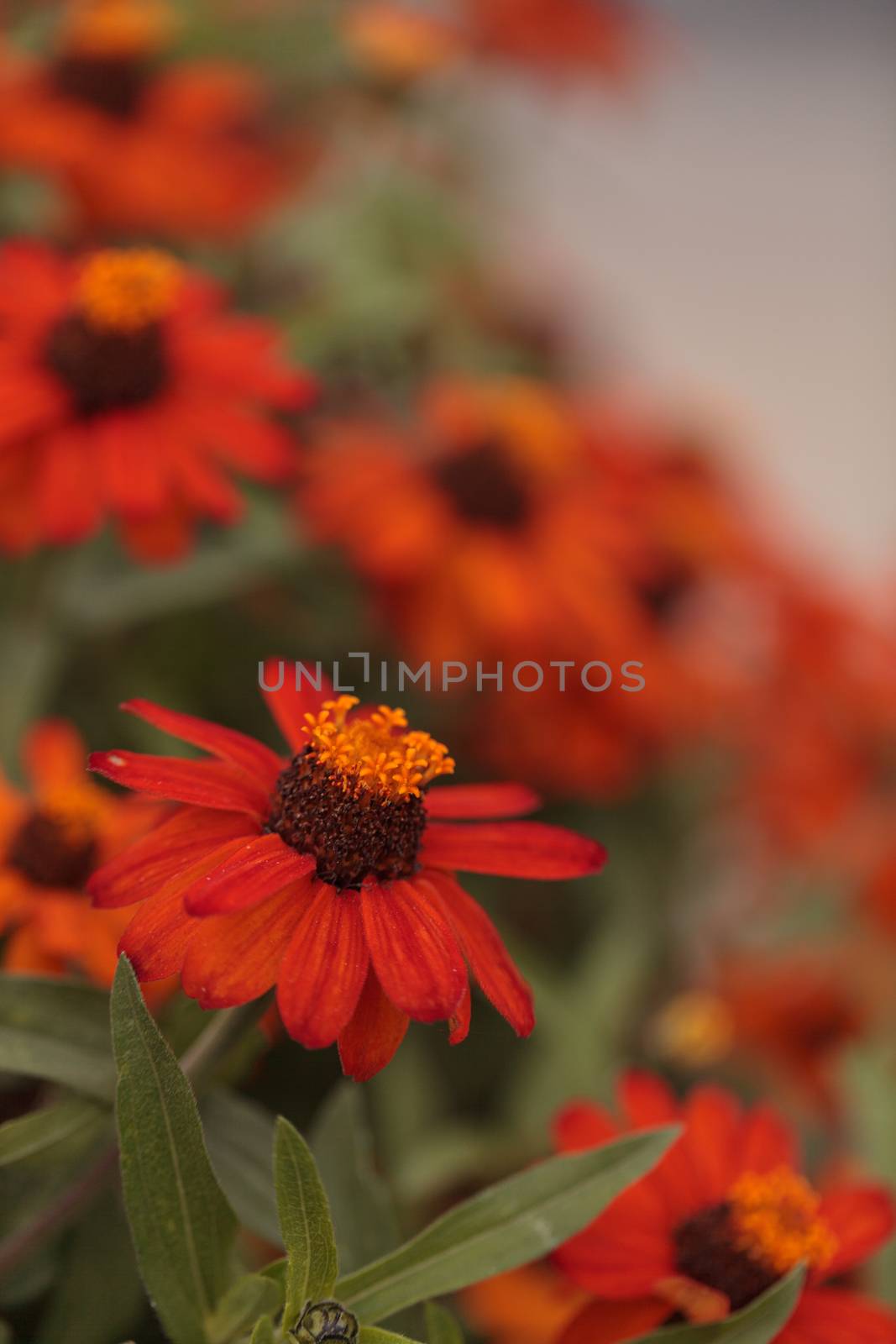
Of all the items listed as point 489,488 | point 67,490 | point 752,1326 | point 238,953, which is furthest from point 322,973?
point 489,488

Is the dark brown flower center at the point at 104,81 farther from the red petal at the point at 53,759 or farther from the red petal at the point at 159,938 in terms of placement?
the red petal at the point at 159,938

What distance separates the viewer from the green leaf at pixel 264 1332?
25 centimetres

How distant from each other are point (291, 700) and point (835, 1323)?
0.19 metres

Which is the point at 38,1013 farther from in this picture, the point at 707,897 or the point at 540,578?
the point at 707,897

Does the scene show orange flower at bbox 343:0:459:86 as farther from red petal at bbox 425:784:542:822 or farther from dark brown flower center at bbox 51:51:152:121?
red petal at bbox 425:784:542:822

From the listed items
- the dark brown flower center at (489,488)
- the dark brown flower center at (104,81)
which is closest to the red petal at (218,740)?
the dark brown flower center at (489,488)

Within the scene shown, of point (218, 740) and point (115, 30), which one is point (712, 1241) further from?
point (115, 30)

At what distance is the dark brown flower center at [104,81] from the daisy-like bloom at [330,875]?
0.55 m

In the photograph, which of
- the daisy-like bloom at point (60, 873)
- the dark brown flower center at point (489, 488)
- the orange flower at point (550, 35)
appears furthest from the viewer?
the orange flower at point (550, 35)

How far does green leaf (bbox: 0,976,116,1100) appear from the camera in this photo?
0.29 m

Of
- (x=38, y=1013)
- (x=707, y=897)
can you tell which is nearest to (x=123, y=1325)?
(x=38, y=1013)

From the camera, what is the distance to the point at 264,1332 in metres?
0.25

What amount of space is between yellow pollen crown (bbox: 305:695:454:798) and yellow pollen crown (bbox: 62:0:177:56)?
576 mm

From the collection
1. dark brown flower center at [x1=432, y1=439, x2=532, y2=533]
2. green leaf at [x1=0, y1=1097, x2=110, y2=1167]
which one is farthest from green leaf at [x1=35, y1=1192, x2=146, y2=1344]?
dark brown flower center at [x1=432, y1=439, x2=532, y2=533]
